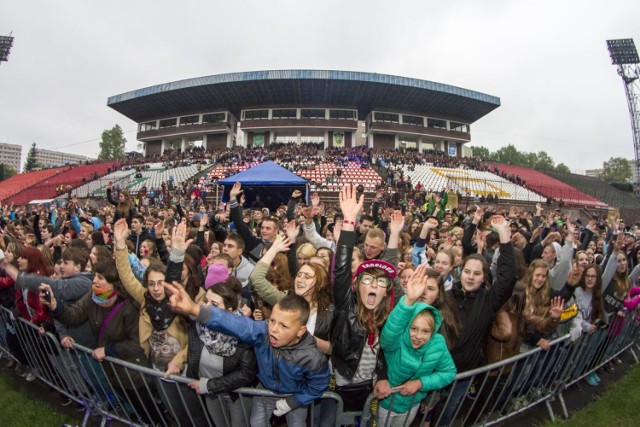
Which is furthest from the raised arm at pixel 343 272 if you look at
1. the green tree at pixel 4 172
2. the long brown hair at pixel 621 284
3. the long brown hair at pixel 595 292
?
the green tree at pixel 4 172

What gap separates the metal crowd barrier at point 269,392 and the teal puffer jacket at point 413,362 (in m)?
0.07

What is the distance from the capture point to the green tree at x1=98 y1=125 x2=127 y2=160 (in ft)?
273

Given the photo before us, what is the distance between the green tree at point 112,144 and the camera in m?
83.2

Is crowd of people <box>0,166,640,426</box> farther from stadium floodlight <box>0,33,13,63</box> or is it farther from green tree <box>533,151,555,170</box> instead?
green tree <box>533,151,555,170</box>

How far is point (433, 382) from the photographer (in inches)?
96.7

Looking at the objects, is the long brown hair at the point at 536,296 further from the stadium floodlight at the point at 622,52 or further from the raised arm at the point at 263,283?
the stadium floodlight at the point at 622,52

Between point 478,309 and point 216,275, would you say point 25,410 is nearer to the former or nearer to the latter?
point 216,275

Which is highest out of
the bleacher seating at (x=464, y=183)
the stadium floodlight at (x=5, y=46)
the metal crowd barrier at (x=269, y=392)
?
the stadium floodlight at (x=5, y=46)

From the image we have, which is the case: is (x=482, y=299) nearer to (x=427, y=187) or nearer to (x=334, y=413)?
(x=334, y=413)

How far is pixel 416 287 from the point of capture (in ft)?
7.56

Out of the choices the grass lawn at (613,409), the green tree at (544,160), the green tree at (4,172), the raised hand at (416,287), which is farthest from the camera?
the green tree at (544,160)

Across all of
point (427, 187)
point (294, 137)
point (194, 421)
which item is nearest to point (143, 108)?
point (294, 137)

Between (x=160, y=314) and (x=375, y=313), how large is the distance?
1732 mm

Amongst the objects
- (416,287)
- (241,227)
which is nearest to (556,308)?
(416,287)
